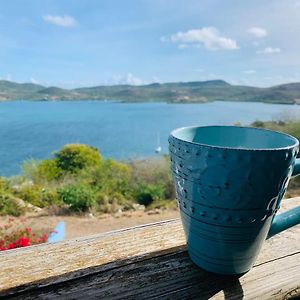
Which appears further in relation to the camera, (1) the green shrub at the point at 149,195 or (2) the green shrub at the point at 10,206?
(1) the green shrub at the point at 149,195

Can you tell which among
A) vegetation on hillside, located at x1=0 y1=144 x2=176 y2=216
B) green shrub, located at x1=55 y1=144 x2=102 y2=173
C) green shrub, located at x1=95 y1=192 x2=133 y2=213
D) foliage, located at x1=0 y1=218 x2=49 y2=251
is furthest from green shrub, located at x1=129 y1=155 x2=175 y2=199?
foliage, located at x1=0 y1=218 x2=49 y2=251

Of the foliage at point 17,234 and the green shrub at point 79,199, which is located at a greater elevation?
the foliage at point 17,234

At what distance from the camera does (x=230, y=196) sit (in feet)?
1.09

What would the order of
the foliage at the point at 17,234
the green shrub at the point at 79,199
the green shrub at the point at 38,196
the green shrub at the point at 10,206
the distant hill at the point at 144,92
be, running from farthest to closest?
the distant hill at the point at 144,92 < the green shrub at the point at 38,196 < the green shrub at the point at 79,199 < the green shrub at the point at 10,206 < the foliage at the point at 17,234

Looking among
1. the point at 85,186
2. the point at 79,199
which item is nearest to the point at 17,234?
the point at 79,199

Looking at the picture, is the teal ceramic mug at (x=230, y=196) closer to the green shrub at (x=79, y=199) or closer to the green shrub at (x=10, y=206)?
the green shrub at (x=79, y=199)

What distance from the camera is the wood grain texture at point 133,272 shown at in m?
0.38

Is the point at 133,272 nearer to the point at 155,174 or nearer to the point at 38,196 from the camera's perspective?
the point at 38,196

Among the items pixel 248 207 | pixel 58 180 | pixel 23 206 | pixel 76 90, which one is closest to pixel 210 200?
pixel 248 207

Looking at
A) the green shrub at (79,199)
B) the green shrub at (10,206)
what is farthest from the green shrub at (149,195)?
the green shrub at (10,206)

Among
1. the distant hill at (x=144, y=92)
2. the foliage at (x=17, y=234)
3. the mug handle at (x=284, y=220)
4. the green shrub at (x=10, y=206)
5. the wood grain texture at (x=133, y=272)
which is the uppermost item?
the mug handle at (x=284, y=220)

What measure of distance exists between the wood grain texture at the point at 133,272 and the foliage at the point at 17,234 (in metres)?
3.31

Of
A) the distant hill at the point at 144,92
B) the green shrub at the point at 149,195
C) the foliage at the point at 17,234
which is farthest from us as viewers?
the distant hill at the point at 144,92

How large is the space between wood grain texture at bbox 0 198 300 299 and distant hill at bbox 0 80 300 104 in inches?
1377
